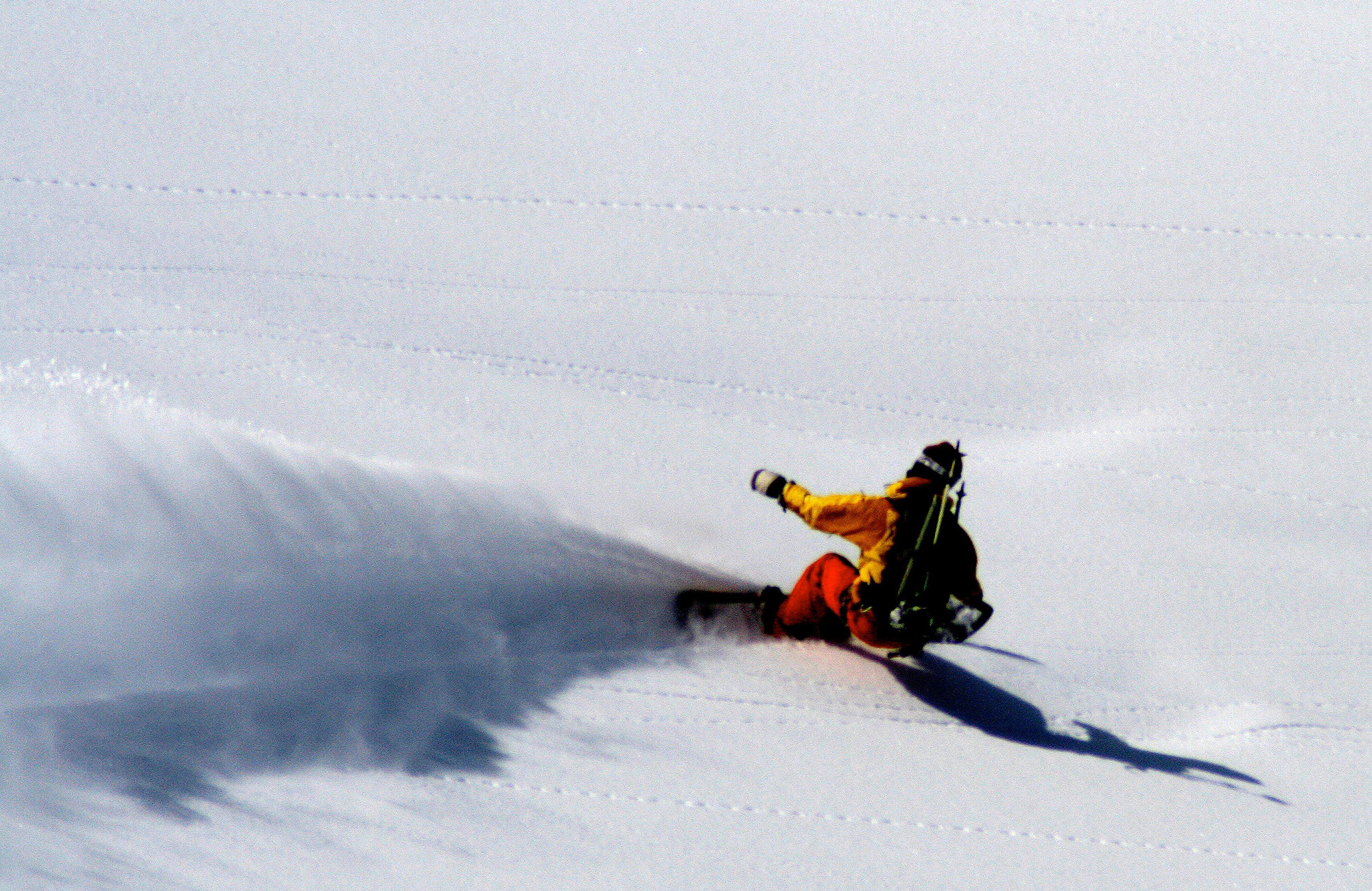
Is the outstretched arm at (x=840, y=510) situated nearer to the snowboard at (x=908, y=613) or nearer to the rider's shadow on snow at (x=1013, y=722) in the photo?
the snowboard at (x=908, y=613)

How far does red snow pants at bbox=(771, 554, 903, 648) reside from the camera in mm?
4375

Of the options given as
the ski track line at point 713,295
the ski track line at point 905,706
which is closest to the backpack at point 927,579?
the ski track line at point 905,706

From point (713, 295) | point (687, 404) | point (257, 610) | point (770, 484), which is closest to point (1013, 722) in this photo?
point (770, 484)

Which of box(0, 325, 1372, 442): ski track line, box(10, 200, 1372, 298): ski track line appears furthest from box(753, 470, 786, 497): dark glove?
box(10, 200, 1372, 298): ski track line

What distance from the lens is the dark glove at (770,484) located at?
4258 mm

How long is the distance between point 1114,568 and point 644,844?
9.15ft

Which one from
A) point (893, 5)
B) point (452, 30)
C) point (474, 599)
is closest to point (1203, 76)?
point (893, 5)

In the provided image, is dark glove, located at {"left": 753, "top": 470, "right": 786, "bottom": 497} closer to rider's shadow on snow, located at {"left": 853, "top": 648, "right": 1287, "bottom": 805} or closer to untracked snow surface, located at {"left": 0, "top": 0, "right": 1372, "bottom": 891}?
untracked snow surface, located at {"left": 0, "top": 0, "right": 1372, "bottom": 891}

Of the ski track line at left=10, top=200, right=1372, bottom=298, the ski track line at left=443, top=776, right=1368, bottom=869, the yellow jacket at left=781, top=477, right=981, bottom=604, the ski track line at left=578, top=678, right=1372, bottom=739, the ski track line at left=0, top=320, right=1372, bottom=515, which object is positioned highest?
the ski track line at left=10, top=200, right=1372, bottom=298

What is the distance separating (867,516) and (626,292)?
110 inches

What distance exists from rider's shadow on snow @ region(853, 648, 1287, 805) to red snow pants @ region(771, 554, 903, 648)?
25 cm

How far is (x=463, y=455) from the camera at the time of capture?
17.6 ft

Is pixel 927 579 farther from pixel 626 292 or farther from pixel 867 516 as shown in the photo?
pixel 626 292

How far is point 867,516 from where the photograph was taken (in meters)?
4.16
